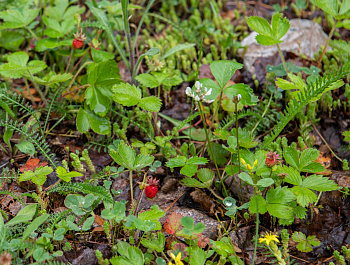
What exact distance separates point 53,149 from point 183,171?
1.10 metres

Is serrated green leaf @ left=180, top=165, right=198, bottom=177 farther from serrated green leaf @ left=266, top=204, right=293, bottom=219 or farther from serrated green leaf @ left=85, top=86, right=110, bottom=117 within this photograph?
serrated green leaf @ left=85, top=86, right=110, bottom=117

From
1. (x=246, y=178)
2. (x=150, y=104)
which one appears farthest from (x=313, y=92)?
(x=150, y=104)

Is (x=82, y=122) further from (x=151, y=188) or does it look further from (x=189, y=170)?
(x=189, y=170)

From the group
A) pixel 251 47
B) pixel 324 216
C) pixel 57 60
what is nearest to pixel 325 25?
pixel 251 47

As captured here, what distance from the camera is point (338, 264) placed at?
1740 millimetres

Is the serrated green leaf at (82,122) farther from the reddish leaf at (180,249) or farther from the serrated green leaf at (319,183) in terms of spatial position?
the serrated green leaf at (319,183)

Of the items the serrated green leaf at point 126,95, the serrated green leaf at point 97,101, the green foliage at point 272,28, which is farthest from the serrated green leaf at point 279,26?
the serrated green leaf at point 97,101

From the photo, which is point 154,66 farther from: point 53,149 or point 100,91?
point 53,149

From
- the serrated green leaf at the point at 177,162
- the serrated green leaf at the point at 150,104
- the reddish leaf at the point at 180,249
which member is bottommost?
the reddish leaf at the point at 180,249

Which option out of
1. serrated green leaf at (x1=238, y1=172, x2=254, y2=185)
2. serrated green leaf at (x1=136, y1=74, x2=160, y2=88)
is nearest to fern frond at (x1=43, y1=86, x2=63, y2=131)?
serrated green leaf at (x1=136, y1=74, x2=160, y2=88)

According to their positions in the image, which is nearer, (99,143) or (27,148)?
(27,148)

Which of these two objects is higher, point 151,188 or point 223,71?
point 223,71

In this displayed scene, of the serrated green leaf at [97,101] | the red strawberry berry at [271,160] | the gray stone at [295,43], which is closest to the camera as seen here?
the red strawberry berry at [271,160]

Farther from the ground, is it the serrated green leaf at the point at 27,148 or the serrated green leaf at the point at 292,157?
the serrated green leaf at the point at 292,157
